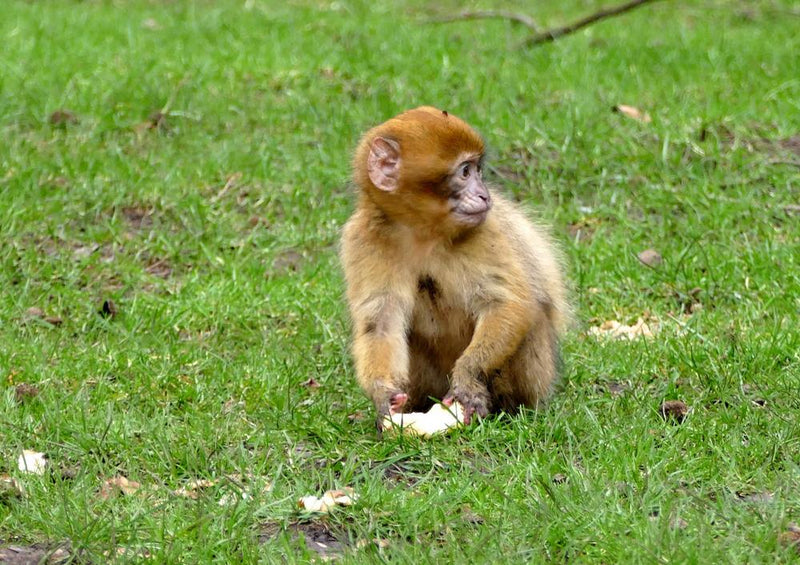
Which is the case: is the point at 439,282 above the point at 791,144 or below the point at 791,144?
above

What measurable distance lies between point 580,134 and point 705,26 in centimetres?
445

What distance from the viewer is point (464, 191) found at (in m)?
5.54

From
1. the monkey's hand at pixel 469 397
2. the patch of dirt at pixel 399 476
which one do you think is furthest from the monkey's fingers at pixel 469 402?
the patch of dirt at pixel 399 476

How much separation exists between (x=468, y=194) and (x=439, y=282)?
1.39ft

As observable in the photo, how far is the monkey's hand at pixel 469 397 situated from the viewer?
5504 millimetres

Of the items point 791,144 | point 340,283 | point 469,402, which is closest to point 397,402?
point 469,402

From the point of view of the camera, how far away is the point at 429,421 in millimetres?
5414

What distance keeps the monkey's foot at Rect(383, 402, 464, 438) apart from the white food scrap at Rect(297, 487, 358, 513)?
0.56m

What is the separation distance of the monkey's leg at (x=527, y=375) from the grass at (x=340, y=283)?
0.11 meters

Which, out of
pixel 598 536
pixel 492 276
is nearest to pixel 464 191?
pixel 492 276

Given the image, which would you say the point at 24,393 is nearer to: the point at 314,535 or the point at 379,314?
the point at 379,314

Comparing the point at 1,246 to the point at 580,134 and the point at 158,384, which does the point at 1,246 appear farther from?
the point at 580,134

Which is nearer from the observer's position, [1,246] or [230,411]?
[230,411]

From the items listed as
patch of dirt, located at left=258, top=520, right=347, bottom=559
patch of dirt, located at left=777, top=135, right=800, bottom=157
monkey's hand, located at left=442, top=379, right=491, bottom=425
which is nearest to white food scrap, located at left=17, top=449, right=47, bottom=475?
patch of dirt, located at left=258, top=520, right=347, bottom=559
